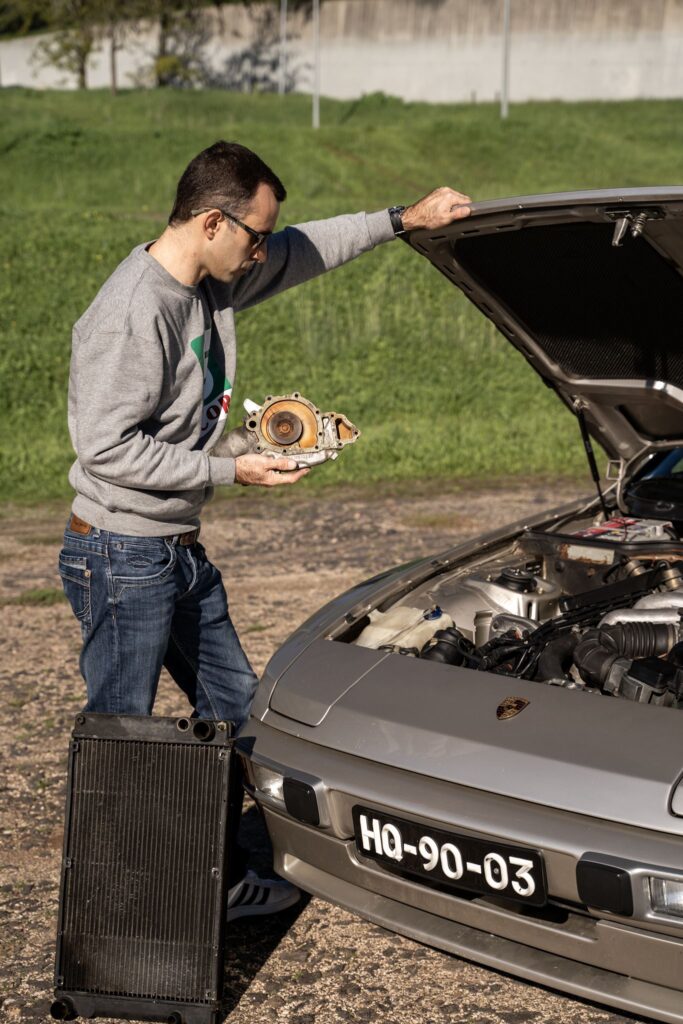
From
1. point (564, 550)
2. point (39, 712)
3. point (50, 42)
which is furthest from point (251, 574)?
point (50, 42)

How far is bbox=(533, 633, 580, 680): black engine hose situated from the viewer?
3.25 meters

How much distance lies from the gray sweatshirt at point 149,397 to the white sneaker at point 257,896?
1.06m

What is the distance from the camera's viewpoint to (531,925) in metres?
2.74

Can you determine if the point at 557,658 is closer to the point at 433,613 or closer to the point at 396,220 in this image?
the point at 433,613

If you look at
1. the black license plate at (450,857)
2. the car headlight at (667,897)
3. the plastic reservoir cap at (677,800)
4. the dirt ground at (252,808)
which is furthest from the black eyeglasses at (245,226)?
the dirt ground at (252,808)

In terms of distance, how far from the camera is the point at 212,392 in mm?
3320

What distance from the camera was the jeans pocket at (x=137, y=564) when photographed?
3.11 metres

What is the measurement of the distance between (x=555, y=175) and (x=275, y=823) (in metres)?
27.2

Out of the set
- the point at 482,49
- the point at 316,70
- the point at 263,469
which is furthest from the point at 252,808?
the point at 482,49

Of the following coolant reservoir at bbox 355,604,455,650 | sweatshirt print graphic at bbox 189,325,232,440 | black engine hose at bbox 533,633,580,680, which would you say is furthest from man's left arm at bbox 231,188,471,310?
black engine hose at bbox 533,633,580,680

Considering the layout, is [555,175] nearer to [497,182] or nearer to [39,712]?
[497,182]

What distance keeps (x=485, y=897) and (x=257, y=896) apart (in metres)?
0.92

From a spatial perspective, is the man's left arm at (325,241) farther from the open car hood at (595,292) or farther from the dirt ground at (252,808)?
the dirt ground at (252,808)

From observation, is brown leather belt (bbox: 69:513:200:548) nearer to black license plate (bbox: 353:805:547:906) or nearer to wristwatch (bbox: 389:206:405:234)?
black license plate (bbox: 353:805:547:906)
